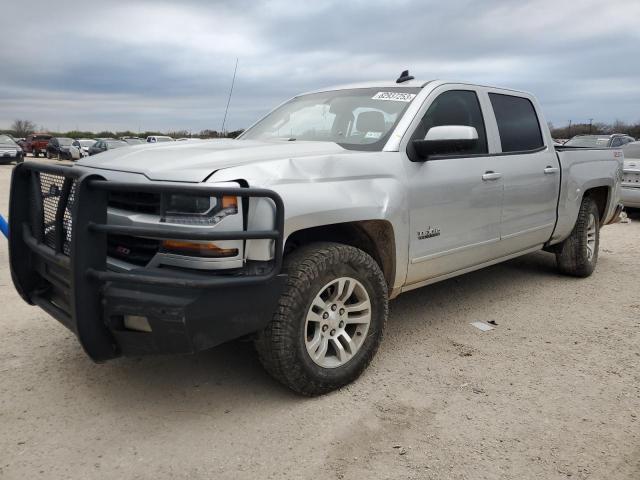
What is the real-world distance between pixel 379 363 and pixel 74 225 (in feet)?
6.83

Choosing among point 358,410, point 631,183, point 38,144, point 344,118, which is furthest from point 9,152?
point 358,410

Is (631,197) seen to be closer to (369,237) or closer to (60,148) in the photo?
(369,237)

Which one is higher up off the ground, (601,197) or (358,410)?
(601,197)

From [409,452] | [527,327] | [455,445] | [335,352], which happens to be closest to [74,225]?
[335,352]

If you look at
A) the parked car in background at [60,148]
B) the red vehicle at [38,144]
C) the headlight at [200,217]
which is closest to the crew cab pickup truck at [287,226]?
the headlight at [200,217]

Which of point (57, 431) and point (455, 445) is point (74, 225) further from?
point (455, 445)

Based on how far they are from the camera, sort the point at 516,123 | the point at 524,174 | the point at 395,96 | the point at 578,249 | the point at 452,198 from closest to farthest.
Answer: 1. the point at 452,198
2. the point at 395,96
3. the point at 524,174
4. the point at 516,123
5. the point at 578,249

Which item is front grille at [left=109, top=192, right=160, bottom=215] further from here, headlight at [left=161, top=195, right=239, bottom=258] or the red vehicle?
the red vehicle

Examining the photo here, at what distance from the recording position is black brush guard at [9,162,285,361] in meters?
2.36

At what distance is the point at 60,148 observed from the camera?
3609 cm

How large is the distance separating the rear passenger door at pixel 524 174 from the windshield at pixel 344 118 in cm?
113

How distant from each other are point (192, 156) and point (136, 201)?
42 cm

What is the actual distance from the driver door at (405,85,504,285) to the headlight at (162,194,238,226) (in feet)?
4.56

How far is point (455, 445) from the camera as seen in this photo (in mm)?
2592
